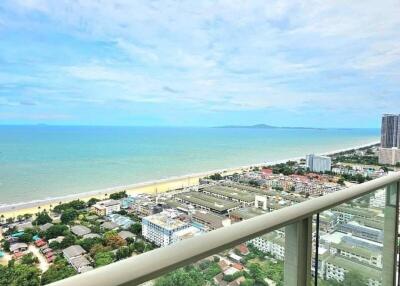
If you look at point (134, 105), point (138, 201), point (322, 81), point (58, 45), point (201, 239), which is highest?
point (58, 45)

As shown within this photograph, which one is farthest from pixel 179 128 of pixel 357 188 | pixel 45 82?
pixel 357 188

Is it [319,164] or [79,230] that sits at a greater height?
[319,164]

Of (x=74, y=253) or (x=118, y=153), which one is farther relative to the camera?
(x=118, y=153)

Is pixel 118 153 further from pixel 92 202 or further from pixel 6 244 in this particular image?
pixel 6 244

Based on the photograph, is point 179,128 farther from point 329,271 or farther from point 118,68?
point 329,271

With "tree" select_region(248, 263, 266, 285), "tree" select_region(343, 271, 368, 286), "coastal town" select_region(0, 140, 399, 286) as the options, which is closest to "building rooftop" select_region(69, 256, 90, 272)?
"coastal town" select_region(0, 140, 399, 286)

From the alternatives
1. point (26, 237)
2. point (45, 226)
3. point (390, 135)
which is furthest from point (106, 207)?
point (390, 135)

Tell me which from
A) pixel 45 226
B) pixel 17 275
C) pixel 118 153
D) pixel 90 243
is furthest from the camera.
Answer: pixel 118 153
